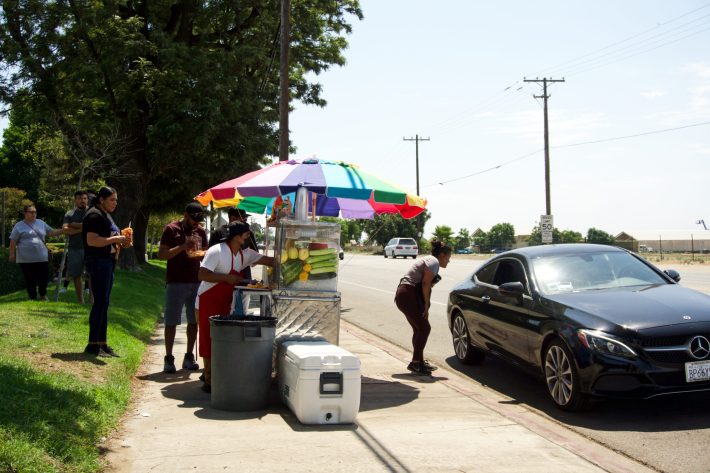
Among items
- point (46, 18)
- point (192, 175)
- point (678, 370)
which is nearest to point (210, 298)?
point (678, 370)

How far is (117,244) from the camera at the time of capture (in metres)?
8.45

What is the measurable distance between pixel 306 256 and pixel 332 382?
2049 mm

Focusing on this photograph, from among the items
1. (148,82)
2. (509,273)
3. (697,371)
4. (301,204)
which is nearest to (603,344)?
(697,371)

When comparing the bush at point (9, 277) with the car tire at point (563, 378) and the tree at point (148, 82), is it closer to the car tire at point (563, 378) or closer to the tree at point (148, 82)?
the tree at point (148, 82)

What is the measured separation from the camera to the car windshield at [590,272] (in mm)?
7734

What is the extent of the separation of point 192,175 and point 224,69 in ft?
12.3

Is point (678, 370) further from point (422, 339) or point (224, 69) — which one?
point (224, 69)

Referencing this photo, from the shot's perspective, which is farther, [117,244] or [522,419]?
[117,244]

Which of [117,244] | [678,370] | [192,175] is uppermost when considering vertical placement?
[192,175]

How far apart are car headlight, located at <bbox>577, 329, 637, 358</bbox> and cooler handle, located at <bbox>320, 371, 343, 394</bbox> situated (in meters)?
2.31

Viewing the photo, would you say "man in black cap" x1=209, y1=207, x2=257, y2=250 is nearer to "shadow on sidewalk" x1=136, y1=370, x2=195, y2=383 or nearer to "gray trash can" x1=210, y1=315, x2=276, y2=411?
"gray trash can" x1=210, y1=315, x2=276, y2=411

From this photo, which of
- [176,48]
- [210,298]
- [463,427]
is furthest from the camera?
[176,48]

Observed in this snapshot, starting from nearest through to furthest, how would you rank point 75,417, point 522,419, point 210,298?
point 75,417 < point 522,419 < point 210,298

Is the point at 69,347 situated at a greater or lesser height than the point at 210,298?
lesser
